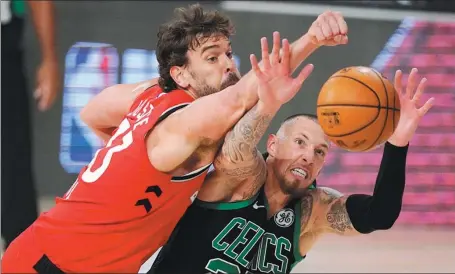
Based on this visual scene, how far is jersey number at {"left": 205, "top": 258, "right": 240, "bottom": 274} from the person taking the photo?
2410mm

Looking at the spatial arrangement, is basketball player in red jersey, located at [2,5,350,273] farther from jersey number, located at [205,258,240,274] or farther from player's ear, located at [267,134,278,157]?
player's ear, located at [267,134,278,157]

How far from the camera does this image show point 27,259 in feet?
7.38

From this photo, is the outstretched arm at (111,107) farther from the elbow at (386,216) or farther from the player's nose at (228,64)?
the elbow at (386,216)

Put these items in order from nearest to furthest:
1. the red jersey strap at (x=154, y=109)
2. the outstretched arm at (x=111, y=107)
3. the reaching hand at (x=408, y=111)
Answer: the red jersey strap at (x=154, y=109), the reaching hand at (x=408, y=111), the outstretched arm at (x=111, y=107)

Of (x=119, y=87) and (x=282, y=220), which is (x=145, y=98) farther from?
(x=282, y=220)

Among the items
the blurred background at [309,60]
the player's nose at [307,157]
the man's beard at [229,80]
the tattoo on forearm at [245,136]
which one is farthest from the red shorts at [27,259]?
the blurred background at [309,60]

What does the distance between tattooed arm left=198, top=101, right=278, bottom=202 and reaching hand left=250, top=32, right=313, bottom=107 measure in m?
0.06

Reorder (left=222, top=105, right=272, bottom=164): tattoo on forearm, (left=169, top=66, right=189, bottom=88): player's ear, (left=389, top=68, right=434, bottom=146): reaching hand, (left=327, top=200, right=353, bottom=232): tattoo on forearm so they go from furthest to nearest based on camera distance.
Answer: (left=327, top=200, right=353, bottom=232): tattoo on forearm
(left=169, top=66, right=189, bottom=88): player's ear
(left=389, top=68, right=434, bottom=146): reaching hand
(left=222, top=105, right=272, bottom=164): tattoo on forearm

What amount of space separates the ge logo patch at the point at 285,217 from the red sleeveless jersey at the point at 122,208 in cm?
38

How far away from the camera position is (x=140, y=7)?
539cm

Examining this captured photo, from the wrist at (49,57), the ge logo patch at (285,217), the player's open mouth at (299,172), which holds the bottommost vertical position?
the wrist at (49,57)

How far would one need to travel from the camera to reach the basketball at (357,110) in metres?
2.11

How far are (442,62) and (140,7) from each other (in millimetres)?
2557

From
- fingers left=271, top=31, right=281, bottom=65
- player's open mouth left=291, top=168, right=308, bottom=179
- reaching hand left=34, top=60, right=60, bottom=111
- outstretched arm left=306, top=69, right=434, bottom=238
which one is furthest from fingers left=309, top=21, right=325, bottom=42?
reaching hand left=34, top=60, right=60, bottom=111
